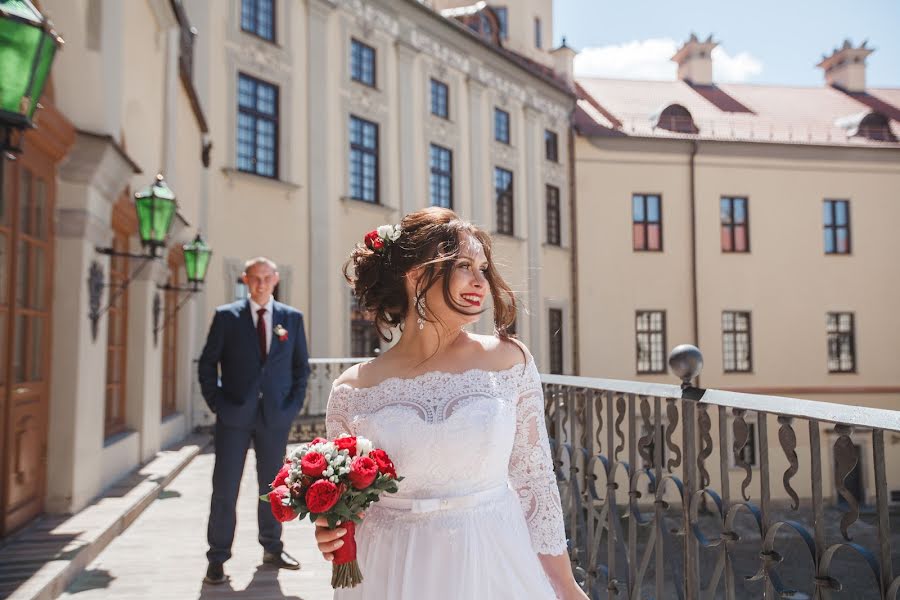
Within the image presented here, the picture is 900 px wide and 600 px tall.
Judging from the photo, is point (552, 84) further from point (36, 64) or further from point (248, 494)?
point (36, 64)

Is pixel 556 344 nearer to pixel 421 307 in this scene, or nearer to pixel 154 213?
pixel 154 213

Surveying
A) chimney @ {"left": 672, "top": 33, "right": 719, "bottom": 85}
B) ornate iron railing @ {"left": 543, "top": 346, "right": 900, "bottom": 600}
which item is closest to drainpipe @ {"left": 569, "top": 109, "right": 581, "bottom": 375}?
chimney @ {"left": 672, "top": 33, "right": 719, "bottom": 85}

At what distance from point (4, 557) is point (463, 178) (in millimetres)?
16394

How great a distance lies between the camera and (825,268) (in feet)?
81.4

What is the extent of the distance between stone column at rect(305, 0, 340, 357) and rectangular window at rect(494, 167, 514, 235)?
6745mm

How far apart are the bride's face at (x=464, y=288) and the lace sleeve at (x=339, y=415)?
372 millimetres

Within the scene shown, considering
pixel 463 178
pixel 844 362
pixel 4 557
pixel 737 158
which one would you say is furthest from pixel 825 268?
pixel 4 557

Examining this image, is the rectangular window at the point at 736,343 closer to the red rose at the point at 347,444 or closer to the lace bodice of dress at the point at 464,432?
the lace bodice of dress at the point at 464,432

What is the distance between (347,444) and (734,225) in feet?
80.9

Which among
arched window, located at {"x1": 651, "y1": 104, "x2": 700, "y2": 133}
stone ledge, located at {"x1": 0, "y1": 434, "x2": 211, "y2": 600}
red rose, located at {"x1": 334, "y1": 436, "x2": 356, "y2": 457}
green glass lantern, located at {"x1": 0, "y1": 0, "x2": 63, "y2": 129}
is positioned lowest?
stone ledge, located at {"x1": 0, "y1": 434, "x2": 211, "y2": 600}

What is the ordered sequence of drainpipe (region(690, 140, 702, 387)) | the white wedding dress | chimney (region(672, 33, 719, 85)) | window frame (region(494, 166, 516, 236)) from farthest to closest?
chimney (region(672, 33, 719, 85)) < drainpipe (region(690, 140, 702, 387)) < window frame (region(494, 166, 516, 236)) < the white wedding dress

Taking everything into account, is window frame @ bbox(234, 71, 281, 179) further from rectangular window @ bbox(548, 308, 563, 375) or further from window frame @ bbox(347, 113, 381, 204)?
rectangular window @ bbox(548, 308, 563, 375)

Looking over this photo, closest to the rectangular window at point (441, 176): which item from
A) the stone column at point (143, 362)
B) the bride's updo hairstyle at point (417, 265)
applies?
the stone column at point (143, 362)

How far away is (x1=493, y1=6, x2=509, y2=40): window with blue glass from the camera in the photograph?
78.0 feet
